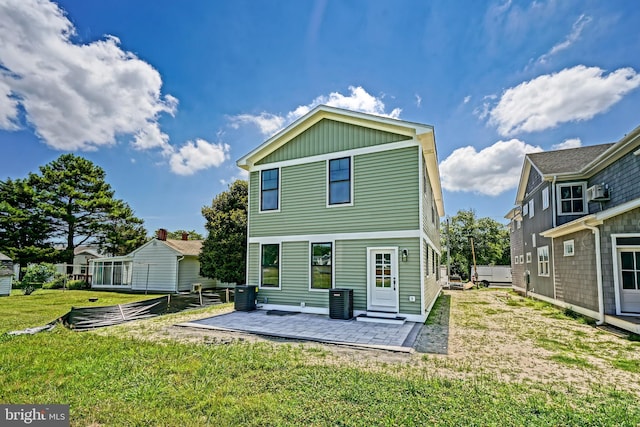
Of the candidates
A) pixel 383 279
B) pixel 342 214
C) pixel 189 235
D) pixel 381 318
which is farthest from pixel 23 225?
pixel 381 318

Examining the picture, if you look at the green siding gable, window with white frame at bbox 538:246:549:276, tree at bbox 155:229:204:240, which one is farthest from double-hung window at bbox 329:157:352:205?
tree at bbox 155:229:204:240

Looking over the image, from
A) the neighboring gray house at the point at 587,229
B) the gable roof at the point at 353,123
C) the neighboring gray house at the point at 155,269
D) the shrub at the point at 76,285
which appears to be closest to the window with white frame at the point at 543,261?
the neighboring gray house at the point at 587,229

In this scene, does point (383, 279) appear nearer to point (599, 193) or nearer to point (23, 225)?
point (599, 193)

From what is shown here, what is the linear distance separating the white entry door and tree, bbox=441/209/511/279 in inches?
1047

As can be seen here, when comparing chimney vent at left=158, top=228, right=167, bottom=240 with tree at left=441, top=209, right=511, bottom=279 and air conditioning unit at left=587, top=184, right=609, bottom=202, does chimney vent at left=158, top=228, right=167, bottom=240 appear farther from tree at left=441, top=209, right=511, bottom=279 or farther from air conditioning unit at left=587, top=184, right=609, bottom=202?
tree at left=441, top=209, right=511, bottom=279

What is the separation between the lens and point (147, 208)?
3083cm

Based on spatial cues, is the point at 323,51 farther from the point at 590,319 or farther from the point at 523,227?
the point at 523,227

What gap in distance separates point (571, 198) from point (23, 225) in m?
35.5

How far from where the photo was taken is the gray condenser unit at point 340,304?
8.83 meters

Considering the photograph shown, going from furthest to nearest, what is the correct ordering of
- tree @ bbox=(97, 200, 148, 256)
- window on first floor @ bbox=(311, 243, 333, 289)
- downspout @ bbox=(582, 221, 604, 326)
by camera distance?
tree @ bbox=(97, 200, 148, 256), window on first floor @ bbox=(311, 243, 333, 289), downspout @ bbox=(582, 221, 604, 326)

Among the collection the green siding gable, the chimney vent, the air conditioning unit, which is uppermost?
the green siding gable

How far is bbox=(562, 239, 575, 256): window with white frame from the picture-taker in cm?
1070

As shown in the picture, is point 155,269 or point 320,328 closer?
point 320,328

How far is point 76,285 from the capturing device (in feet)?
70.8
